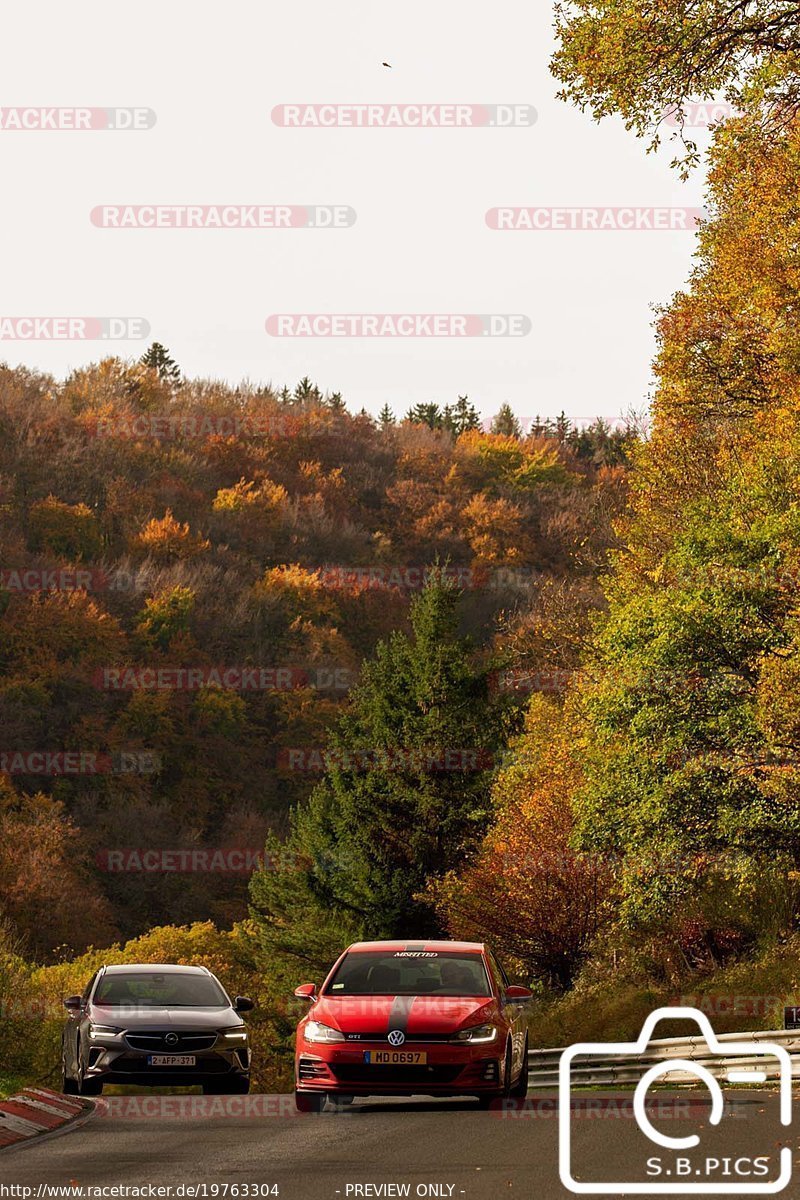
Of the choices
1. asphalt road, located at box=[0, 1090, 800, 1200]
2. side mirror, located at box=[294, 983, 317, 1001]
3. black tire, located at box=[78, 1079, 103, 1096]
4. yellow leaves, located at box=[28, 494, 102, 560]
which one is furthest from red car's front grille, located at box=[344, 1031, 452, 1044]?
yellow leaves, located at box=[28, 494, 102, 560]

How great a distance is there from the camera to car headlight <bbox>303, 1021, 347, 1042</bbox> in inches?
584

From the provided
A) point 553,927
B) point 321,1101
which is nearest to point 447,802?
point 553,927

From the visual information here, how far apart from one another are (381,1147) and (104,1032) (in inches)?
238

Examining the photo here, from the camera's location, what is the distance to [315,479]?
129125mm

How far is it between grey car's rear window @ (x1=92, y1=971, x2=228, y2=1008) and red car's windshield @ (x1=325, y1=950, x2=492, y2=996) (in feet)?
11.3

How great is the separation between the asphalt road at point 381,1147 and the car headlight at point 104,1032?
2.87ft

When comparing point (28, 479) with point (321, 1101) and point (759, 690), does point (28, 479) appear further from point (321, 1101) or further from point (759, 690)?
point (321, 1101)

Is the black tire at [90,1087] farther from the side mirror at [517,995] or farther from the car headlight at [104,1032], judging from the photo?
the side mirror at [517,995]

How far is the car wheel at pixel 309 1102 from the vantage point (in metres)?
15.5

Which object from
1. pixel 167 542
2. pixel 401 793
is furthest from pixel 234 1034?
pixel 167 542

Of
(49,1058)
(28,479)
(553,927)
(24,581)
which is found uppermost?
(28,479)

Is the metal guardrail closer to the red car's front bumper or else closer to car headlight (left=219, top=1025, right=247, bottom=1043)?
car headlight (left=219, top=1025, right=247, bottom=1043)

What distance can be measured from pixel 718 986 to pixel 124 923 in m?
46.5

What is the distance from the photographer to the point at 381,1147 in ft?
41.7
